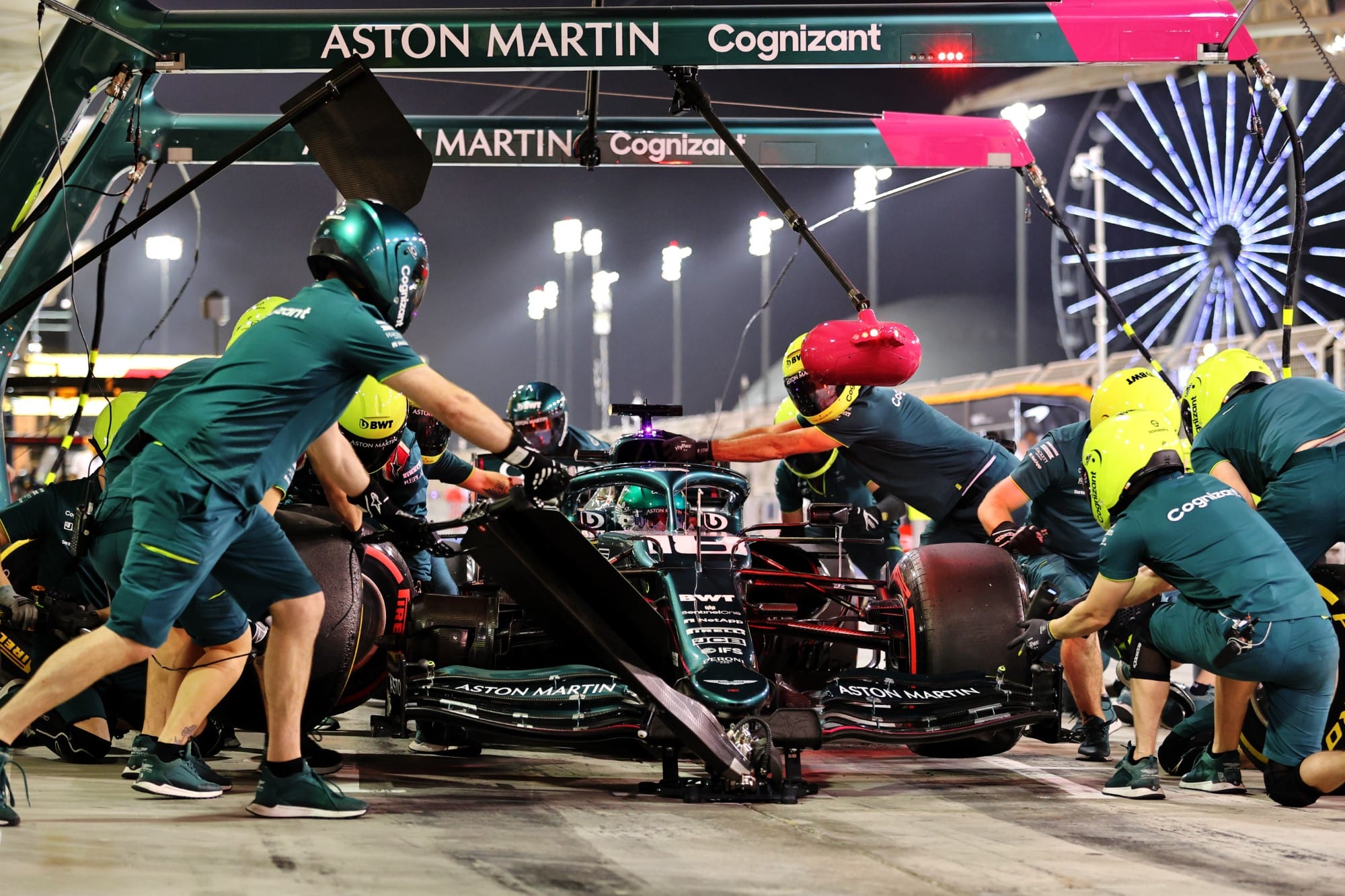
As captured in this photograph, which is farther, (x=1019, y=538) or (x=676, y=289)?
(x=676, y=289)

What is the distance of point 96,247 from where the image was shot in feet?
20.0

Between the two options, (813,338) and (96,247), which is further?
(813,338)

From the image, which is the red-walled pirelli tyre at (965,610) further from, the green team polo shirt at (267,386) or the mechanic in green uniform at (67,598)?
the mechanic in green uniform at (67,598)

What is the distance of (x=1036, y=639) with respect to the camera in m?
5.50

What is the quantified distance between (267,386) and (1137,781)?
3.38 metres

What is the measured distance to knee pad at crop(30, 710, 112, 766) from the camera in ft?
18.9

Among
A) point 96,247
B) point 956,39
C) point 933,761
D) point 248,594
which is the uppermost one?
point 956,39

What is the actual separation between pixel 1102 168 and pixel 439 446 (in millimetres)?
25578

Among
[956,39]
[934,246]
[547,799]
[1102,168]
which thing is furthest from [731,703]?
[934,246]

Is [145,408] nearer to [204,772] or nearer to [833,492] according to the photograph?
[204,772]

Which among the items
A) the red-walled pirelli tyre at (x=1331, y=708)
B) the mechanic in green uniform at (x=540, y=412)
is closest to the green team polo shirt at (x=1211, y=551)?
the red-walled pirelli tyre at (x=1331, y=708)

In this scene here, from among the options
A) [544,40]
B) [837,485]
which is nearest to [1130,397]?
[544,40]

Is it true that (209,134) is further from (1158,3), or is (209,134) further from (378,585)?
(1158,3)

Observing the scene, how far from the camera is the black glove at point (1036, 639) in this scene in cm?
545
